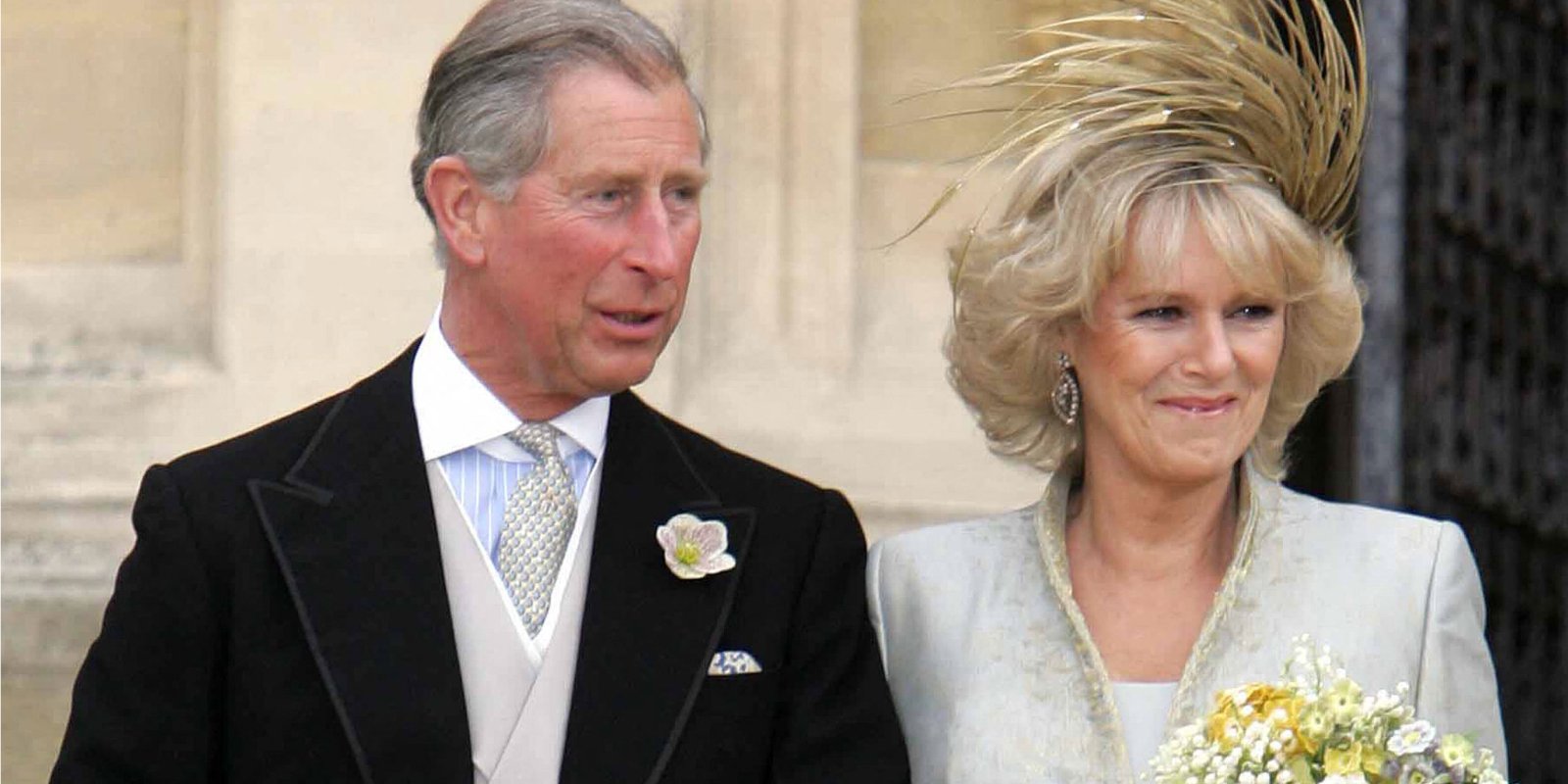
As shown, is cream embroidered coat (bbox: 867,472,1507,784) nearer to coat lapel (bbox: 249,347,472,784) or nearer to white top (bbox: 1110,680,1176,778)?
white top (bbox: 1110,680,1176,778)

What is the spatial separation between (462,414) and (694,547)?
1.07 ft

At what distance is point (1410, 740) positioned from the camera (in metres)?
3.29

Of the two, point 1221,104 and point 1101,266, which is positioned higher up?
point 1221,104

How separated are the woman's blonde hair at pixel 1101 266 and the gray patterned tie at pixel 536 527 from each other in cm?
66

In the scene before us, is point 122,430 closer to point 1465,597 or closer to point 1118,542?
point 1118,542

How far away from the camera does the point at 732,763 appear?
3715 mm

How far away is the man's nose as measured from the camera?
368cm

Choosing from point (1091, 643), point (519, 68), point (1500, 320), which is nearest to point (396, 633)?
point (519, 68)

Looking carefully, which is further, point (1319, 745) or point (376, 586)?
point (376, 586)

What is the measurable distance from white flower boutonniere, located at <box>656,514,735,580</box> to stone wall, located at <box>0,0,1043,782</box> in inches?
57.4

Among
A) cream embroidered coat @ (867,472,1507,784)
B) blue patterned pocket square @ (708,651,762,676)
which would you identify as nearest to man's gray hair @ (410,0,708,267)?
blue patterned pocket square @ (708,651,762,676)

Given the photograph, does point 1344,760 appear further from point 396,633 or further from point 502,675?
point 396,633

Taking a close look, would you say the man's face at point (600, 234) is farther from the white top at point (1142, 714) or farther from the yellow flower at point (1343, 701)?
the yellow flower at point (1343, 701)

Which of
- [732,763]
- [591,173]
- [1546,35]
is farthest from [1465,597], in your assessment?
[1546,35]
